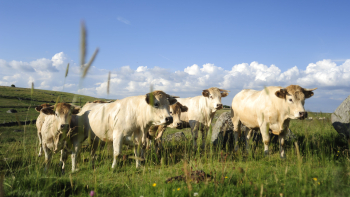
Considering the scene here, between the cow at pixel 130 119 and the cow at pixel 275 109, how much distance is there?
8.24ft

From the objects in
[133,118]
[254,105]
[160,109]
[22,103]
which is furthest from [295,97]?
[22,103]

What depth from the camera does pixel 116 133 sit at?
6.49m

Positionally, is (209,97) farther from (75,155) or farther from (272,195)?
(272,195)

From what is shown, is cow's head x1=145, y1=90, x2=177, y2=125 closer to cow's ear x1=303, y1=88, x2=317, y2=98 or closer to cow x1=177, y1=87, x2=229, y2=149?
cow x1=177, y1=87, x2=229, y2=149

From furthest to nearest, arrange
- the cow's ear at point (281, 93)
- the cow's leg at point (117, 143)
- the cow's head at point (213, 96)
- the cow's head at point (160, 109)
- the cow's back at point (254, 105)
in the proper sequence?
the cow's head at point (213, 96) < the cow's back at point (254, 105) < the cow's ear at point (281, 93) < the cow's head at point (160, 109) < the cow's leg at point (117, 143)

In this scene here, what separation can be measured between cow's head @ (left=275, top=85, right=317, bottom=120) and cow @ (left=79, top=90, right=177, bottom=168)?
3575 millimetres

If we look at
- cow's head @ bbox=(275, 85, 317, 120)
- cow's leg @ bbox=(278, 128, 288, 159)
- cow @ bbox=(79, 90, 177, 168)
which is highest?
cow's head @ bbox=(275, 85, 317, 120)

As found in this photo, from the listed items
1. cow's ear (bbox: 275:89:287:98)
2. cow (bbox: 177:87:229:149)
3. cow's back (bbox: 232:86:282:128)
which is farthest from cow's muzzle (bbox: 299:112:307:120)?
cow (bbox: 177:87:229:149)

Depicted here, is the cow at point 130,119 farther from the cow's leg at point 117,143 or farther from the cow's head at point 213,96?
the cow's head at point 213,96

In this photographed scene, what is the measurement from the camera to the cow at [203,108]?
390 inches

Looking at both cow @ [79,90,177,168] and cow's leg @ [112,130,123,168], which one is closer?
cow's leg @ [112,130,123,168]

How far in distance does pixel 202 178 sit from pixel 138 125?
3.26 m

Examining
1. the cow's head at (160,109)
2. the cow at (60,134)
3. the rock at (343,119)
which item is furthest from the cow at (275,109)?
the cow at (60,134)

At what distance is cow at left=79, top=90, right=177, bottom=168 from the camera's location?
257 inches
